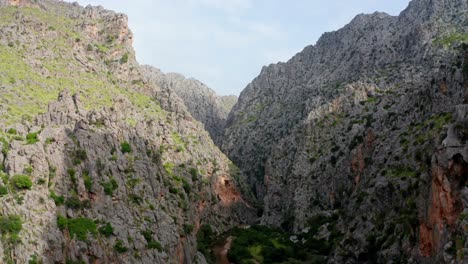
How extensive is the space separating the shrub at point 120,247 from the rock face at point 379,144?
37.1m

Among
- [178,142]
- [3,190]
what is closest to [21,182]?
[3,190]

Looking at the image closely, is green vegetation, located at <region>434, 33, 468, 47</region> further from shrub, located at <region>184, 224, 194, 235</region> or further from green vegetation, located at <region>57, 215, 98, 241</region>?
green vegetation, located at <region>57, 215, 98, 241</region>

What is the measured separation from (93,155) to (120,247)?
17.2m

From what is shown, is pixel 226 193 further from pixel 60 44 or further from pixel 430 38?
pixel 430 38

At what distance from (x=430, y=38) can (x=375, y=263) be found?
97410 millimetres

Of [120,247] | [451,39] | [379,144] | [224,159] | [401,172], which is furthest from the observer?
[224,159]

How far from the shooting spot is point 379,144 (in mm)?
103812

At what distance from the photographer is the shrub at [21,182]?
63.9m

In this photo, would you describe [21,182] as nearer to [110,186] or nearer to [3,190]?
[3,190]

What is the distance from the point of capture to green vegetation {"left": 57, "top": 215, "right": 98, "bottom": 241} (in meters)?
65.4

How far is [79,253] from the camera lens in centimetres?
6475

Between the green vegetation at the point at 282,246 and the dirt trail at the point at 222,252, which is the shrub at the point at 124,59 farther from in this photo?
the dirt trail at the point at 222,252

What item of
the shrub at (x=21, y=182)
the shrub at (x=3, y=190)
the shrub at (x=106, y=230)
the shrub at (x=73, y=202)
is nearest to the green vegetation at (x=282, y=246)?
the shrub at (x=106, y=230)

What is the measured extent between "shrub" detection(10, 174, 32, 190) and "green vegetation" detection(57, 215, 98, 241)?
5.94m
